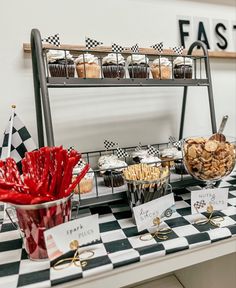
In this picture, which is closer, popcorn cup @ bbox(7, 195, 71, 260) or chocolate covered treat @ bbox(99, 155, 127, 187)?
popcorn cup @ bbox(7, 195, 71, 260)

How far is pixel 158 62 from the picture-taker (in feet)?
3.32

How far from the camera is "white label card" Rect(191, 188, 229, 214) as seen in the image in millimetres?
800

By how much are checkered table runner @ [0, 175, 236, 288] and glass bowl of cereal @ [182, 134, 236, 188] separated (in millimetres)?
133

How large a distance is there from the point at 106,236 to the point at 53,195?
22 cm

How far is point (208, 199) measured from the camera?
2.66 feet

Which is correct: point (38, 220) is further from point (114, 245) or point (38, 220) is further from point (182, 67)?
point (182, 67)

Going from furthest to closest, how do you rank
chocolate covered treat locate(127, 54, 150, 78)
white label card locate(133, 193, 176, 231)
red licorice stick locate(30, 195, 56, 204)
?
chocolate covered treat locate(127, 54, 150, 78)
white label card locate(133, 193, 176, 231)
red licorice stick locate(30, 195, 56, 204)

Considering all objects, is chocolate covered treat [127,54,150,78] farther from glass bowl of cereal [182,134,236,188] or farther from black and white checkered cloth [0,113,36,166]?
black and white checkered cloth [0,113,36,166]

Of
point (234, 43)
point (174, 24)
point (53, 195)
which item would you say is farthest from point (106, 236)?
point (234, 43)

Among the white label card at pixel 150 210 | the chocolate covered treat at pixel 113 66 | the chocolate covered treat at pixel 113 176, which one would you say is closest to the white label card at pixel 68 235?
the white label card at pixel 150 210

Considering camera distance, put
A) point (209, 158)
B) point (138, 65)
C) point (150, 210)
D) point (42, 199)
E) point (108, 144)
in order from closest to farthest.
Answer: point (42, 199) → point (150, 210) → point (209, 158) → point (138, 65) → point (108, 144)

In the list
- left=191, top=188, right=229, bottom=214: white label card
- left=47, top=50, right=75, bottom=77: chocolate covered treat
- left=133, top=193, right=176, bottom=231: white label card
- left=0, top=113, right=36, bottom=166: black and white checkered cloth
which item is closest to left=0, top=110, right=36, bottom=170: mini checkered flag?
left=0, top=113, right=36, bottom=166: black and white checkered cloth

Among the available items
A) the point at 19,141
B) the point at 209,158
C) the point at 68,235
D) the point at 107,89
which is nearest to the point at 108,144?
the point at 107,89

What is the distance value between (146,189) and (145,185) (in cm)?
1
